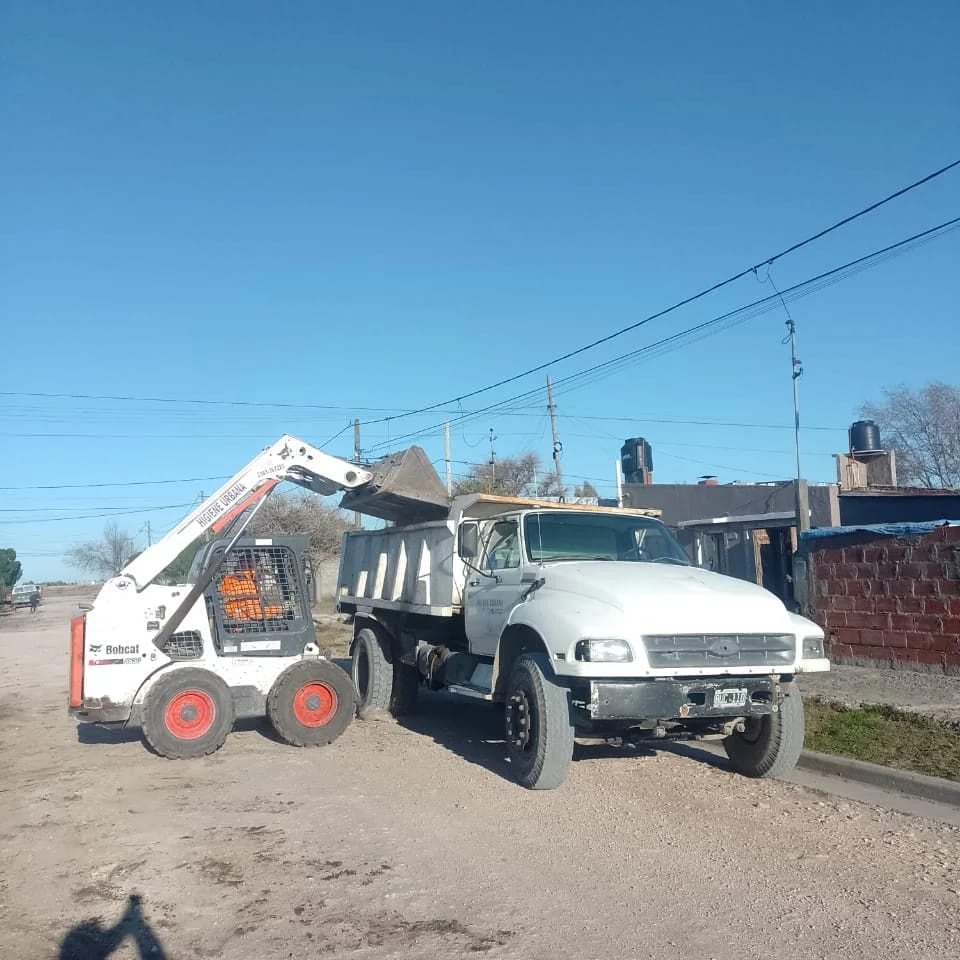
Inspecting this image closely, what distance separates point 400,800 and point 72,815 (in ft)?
8.14

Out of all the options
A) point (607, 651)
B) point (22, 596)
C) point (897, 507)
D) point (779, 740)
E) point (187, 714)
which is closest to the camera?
point (607, 651)

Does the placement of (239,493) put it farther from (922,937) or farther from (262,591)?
(922,937)

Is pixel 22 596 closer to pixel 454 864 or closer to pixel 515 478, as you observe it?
pixel 515 478

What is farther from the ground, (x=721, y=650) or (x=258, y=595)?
(x=258, y=595)

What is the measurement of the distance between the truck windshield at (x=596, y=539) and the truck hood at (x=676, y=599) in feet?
2.09

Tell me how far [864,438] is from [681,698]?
24.8m

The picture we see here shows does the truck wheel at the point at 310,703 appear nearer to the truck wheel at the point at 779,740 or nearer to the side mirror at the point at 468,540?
the side mirror at the point at 468,540

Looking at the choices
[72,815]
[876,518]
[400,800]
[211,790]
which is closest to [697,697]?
[400,800]

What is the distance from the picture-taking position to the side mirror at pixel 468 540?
9.23m

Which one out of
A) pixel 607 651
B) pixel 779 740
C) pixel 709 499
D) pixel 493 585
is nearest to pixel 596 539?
pixel 493 585

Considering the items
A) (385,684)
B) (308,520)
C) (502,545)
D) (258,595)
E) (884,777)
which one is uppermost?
(308,520)

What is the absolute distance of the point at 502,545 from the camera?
30.8 ft

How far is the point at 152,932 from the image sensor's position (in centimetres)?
484

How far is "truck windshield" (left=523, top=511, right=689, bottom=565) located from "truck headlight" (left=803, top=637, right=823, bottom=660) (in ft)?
6.01
